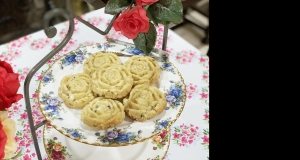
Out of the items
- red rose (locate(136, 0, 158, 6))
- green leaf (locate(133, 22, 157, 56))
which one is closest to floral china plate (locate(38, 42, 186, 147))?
green leaf (locate(133, 22, 157, 56))

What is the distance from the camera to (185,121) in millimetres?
1020

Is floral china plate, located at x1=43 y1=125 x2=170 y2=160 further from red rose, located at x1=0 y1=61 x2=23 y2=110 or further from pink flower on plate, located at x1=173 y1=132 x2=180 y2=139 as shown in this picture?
red rose, located at x1=0 y1=61 x2=23 y2=110

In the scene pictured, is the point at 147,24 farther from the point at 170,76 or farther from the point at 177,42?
the point at 177,42

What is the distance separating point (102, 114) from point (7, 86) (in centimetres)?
21

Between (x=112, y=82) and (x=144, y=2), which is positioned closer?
(x=144, y=2)

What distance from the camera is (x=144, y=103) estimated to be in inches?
30.6

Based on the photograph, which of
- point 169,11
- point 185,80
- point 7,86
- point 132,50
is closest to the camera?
point 7,86

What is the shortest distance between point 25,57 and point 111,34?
0.98 feet

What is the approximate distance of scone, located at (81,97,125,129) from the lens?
29.4 inches

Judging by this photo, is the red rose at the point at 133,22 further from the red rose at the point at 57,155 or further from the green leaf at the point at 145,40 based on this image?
the red rose at the point at 57,155

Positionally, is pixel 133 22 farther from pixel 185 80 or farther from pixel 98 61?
pixel 185 80

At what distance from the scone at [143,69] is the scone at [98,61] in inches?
1.4

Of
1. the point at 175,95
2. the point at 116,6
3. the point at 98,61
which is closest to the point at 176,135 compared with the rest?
the point at 175,95
